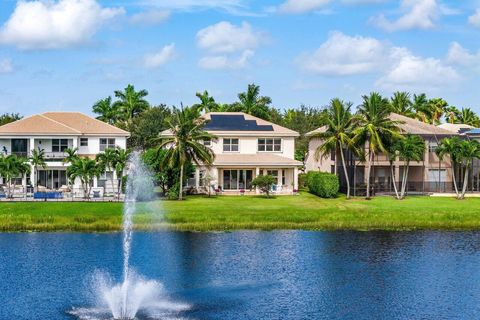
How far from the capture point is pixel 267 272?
43.8m

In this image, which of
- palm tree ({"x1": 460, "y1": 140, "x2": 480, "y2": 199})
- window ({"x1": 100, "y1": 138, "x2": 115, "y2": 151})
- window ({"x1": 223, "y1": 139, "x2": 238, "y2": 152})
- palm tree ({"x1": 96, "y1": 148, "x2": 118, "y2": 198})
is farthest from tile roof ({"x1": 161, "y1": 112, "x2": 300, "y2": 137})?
palm tree ({"x1": 460, "y1": 140, "x2": 480, "y2": 199})

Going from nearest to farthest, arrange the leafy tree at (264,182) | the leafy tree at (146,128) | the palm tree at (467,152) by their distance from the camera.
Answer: the leafy tree at (264,182) → the palm tree at (467,152) → the leafy tree at (146,128)

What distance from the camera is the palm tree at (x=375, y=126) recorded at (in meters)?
76.1

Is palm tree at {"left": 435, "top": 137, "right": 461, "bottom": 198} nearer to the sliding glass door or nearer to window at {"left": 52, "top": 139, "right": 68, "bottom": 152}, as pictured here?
the sliding glass door

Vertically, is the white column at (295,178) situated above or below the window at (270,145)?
below

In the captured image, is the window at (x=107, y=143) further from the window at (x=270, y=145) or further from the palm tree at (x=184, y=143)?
the window at (x=270, y=145)

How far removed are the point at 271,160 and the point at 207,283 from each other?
41955mm

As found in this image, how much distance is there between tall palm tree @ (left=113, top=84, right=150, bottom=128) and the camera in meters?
113

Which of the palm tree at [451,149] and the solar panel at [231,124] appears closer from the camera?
the palm tree at [451,149]

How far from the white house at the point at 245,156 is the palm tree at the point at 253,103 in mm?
14667

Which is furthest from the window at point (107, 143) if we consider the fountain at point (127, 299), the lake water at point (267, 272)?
the fountain at point (127, 299)

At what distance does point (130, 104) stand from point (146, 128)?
35.0 ft

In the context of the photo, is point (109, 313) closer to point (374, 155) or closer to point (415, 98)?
point (374, 155)

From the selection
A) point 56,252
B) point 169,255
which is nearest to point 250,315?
point 169,255
